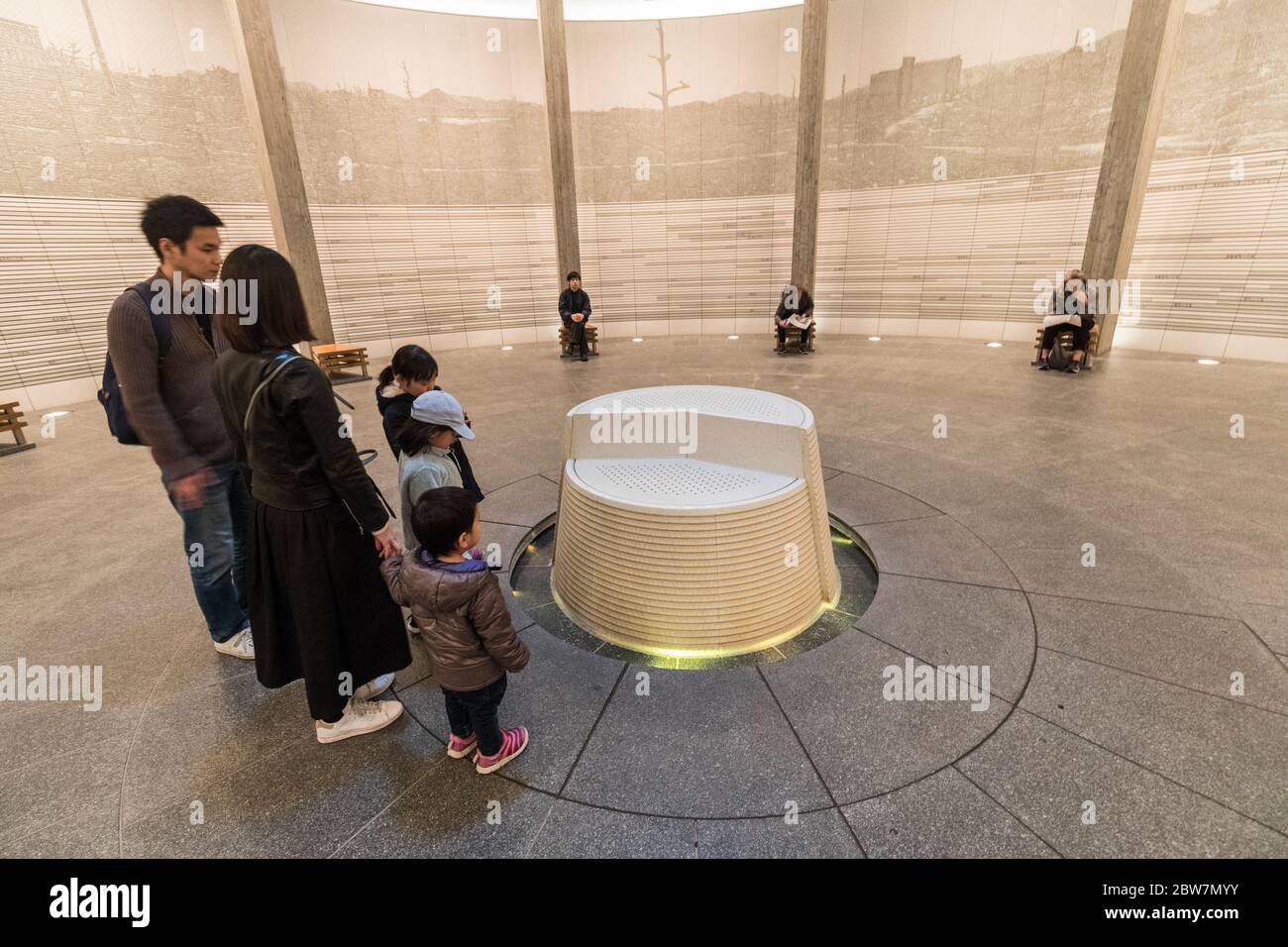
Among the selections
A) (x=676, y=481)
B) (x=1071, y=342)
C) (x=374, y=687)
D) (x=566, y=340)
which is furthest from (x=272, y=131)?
(x=1071, y=342)

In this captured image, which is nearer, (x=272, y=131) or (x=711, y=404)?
(x=711, y=404)

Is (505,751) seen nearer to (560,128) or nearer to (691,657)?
(691,657)

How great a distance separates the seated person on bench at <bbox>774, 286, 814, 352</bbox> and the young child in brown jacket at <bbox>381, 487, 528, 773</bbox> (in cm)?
961

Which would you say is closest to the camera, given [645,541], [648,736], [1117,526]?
[648,736]

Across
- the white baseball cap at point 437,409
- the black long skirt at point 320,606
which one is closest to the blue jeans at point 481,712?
the black long skirt at point 320,606

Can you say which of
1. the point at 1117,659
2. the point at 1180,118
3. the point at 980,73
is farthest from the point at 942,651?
the point at 980,73

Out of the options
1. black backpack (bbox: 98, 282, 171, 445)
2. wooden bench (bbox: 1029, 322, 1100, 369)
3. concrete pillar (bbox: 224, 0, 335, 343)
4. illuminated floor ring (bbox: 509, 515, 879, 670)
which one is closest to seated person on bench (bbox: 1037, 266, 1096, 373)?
wooden bench (bbox: 1029, 322, 1100, 369)

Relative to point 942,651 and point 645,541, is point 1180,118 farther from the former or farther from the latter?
point 645,541

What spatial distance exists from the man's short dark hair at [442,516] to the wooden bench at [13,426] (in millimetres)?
7879

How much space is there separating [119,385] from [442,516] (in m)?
1.87

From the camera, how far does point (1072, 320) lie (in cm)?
830

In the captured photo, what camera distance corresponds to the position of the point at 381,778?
2.40m

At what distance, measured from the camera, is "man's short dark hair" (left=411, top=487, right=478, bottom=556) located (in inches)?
78.8
